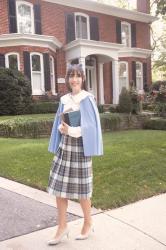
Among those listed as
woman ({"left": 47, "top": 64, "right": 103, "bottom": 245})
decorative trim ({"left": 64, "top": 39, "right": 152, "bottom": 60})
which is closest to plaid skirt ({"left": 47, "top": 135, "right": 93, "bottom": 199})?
woman ({"left": 47, "top": 64, "right": 103, "bottom": 245})

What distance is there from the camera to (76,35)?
76.0ft

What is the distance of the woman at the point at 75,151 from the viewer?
156 inches

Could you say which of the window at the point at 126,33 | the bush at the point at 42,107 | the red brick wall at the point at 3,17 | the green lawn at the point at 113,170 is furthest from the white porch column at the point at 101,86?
the green lawn at the point at 113,170

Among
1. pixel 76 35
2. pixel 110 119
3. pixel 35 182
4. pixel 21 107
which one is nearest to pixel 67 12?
pixel 76 35

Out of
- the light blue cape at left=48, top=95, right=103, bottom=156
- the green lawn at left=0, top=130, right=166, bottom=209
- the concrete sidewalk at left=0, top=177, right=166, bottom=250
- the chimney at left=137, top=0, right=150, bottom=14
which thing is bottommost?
the concrete sidewalk at left=0, top=177, right=166, bottom=250

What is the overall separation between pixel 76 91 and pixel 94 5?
20726mm

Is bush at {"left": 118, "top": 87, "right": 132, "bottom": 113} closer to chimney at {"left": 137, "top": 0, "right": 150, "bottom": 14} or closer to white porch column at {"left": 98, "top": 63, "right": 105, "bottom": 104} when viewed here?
white porch column at {"left": 98, "top": 63, "right": 105, "bottom": 104}

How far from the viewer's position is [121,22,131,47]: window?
26016 millimetres

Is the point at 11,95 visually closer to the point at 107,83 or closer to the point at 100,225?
the point at 107,83

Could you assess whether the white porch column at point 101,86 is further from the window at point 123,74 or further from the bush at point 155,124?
the bush at point 155,124

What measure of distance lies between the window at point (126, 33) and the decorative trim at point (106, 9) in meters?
0.51

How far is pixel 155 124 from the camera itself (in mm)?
16203

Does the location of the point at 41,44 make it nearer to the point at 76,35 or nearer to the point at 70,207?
the point at 76,35

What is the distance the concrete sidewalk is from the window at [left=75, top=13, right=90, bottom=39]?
60.8ft
